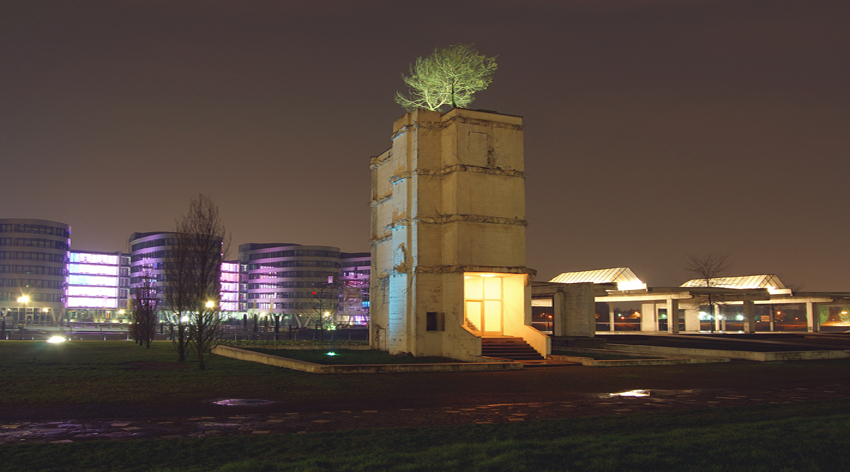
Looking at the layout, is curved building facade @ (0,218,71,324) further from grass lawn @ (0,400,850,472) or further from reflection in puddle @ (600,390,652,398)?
grass lawn @ (0,400,850,472)

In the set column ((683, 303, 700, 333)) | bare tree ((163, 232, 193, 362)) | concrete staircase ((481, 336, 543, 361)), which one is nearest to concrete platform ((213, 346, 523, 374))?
bare tree ((163, 232, 193, 362))

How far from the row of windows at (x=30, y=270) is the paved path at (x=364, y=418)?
16209 cm

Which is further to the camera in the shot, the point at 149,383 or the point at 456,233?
the point at 456,233

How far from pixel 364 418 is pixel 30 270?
16519cm

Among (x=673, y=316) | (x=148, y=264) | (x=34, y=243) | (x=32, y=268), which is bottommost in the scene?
(x=673, y=316)

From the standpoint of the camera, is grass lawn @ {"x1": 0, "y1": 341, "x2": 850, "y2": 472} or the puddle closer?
grass lawn @ {"x1": 0, "y1": 341, "x2": 850, "y2": 472}

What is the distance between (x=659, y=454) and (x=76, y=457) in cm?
758

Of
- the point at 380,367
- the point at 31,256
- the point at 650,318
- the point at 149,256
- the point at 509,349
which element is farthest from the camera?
the point at 149,256

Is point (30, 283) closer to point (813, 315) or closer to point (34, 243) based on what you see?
point (34, 243)

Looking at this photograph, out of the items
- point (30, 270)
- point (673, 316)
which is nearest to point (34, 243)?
point (30, 270)

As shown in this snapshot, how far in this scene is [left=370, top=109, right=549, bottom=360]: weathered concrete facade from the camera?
32.5 metres

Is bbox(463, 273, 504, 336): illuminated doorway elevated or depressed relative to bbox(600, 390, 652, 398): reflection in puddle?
elevated

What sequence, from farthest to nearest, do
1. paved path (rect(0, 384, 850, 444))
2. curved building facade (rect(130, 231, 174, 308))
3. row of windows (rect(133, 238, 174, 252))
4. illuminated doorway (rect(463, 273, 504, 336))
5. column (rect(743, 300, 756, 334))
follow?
1. row of windows (rect(133, 238, 174, 252))
2. curved building facade (rect(130, 231, 174, 308))
3. column (rect(743, 300, 756, 334))
4. illuminated doorway (rect(463, 273, 504, 336))
5. paved path (rect(0, 384, 850, 444))

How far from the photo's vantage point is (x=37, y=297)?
504 ft
